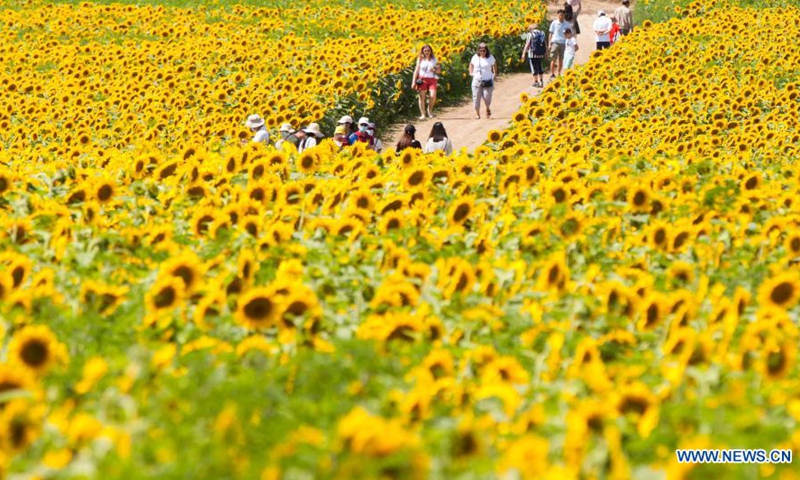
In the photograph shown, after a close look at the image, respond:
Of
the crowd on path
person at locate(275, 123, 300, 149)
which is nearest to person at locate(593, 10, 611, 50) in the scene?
the crowd on path

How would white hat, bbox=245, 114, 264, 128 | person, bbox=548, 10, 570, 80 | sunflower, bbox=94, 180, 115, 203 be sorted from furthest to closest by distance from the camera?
1. person, bbox=548, 10, 570, 80
2. white hat, bbox=245, 114, 264, 128
3. sunflower, bbox=94, 180, 115, 203

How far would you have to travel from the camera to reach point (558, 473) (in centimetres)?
310

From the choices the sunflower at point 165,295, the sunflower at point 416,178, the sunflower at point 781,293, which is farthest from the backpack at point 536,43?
the sunflower at point 165,295

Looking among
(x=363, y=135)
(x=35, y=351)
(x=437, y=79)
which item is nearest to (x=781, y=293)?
(x=35, y=351)

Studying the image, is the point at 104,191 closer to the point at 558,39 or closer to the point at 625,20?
the point at 558,39

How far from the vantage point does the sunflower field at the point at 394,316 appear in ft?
11.1

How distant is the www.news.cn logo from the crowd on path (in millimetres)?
10426

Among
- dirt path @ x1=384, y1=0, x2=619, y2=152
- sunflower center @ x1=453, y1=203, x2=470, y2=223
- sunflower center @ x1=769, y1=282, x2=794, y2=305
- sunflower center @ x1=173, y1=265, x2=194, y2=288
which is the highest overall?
sunflower center @ x1=173, y1=265, x2=194, y2=288

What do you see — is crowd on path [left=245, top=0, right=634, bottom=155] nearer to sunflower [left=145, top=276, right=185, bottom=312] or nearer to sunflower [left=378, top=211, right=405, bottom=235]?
sunflower [left=378, top=211, right=405, bottom=235]

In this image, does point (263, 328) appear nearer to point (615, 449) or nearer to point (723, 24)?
point (615, 449)

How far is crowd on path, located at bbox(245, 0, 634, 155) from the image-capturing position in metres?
14.5

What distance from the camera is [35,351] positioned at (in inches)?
162

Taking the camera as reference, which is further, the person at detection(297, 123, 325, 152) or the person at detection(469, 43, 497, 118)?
the person at detection(469, 43, 497, 118)

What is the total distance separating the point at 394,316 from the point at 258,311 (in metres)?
0.60
